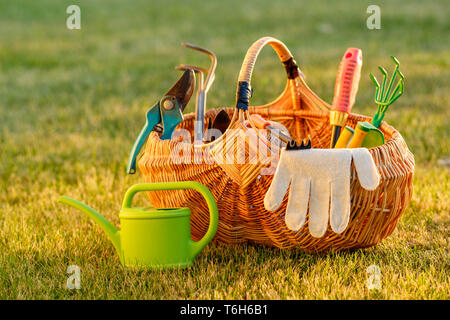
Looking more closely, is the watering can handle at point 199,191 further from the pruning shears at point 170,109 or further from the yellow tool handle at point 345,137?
the yellow tool handle at point 345,137

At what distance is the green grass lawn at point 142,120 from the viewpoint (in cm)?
201

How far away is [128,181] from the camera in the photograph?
3.36 m

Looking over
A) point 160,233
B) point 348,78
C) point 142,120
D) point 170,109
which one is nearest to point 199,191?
point 160,233

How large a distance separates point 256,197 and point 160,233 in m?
0.37

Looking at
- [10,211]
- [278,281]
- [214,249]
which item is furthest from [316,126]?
[10,211]

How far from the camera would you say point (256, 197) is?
2.12 metres

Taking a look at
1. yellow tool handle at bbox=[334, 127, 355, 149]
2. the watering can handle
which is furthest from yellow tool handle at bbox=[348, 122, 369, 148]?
the watering can handle

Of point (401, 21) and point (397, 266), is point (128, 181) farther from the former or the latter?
point (401, 21)

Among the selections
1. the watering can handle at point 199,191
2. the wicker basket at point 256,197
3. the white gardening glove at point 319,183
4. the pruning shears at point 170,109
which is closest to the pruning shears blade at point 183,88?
the pruning shears at point 170,109

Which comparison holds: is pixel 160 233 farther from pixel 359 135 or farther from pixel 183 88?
pixel 359 135

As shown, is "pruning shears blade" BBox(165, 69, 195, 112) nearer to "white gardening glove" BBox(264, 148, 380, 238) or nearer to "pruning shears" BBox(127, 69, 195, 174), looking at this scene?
"pruning shears" BBox(127, 69, 195, 174)

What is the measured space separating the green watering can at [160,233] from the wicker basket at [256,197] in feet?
0.33

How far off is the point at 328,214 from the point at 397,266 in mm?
362

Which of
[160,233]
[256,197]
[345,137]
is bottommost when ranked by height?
[160,233]
